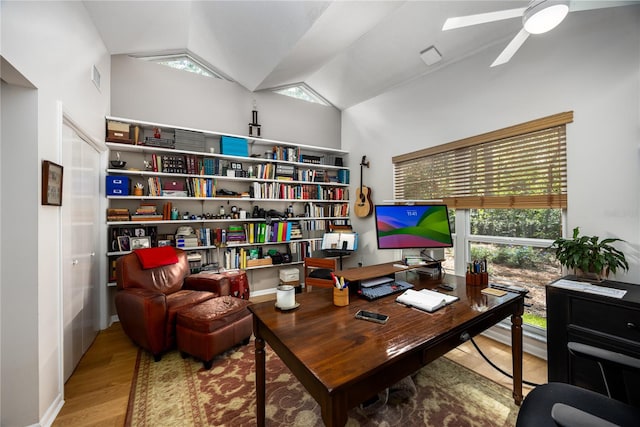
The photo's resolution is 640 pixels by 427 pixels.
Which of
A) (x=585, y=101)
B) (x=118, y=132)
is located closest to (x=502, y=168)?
(x=585, y=101)

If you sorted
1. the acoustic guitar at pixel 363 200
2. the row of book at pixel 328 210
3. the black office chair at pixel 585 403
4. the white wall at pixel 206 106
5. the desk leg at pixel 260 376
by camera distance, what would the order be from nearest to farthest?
the black office chair at pixel 585 403 < the desk leg at pixel 260 376 < the white wall at pixel 206 106 < the acoustic guitar at pixel 363 200 < the row of book at pixel 328 210

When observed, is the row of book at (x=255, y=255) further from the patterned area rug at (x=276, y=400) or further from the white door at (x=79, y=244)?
the patterned area rug at (x=276, y=400)

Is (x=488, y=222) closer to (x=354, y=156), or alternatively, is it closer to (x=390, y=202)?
(x=390, y=202)

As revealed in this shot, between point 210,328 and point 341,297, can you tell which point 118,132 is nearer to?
point 210,328

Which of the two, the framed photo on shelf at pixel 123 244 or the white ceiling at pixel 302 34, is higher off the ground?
the white ceiling at pixel 302 34

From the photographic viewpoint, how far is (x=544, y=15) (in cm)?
131

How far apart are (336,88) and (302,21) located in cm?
174

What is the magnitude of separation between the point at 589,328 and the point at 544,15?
1.86 meters

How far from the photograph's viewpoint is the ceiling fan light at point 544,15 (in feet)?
4.13

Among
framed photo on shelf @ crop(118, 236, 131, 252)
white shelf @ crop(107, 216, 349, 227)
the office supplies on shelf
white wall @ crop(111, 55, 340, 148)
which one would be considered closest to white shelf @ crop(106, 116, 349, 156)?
white wall @ crop(111, 55, 340, 148)

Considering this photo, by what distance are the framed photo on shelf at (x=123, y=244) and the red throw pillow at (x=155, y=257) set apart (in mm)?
449

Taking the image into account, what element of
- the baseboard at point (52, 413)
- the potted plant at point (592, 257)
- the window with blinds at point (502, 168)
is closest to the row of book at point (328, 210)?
the window with blinds at point (502, 168)

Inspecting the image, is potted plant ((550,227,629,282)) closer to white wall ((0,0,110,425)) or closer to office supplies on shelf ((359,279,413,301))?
office supplies on shelf ((359,279,413,301))

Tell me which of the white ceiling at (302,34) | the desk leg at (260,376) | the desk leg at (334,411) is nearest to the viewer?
the desk leg at (334,411)
